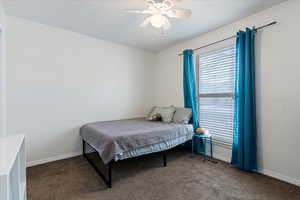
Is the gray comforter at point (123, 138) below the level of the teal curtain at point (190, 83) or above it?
below

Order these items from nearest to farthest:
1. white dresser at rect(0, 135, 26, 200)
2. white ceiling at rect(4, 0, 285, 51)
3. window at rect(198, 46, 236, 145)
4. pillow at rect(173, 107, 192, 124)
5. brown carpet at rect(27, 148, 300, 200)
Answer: white dresser at rect(0, 135, 26, 200)
brown carpet at rect(27, 148, 300, 200)
white ceiling at rect(4, 0, 285, 51)
window at rect(198, 46, 236, 145)
pillow at rect(173, 107, 192, 124)

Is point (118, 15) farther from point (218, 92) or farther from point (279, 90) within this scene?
point (279, 90)

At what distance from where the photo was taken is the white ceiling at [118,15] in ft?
7.00

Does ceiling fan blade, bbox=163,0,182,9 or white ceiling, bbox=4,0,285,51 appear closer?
ceiling fan blade, bbox=163,0,182,9

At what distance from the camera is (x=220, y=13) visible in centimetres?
238

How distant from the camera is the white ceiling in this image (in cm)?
213

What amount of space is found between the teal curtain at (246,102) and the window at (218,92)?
0.25 meters

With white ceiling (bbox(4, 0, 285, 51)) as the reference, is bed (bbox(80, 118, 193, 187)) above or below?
below

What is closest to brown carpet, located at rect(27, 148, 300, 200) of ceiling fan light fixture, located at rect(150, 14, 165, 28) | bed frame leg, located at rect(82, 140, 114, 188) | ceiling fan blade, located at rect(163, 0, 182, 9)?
bed frame leg, located at rect(82, 140, 114, 188)

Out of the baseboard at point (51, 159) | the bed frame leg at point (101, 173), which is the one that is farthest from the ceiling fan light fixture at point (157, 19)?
the baseboard at point (51, 159)

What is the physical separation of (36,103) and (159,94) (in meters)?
2.81

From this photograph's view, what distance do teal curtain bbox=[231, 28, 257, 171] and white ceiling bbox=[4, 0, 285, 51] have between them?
1.37ft

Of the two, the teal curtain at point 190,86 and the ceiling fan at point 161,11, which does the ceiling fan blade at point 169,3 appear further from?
the teal curtain at point 190,86

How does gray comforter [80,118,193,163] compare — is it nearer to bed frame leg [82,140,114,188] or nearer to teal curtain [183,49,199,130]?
bed frame leg [82,140,114,188]
